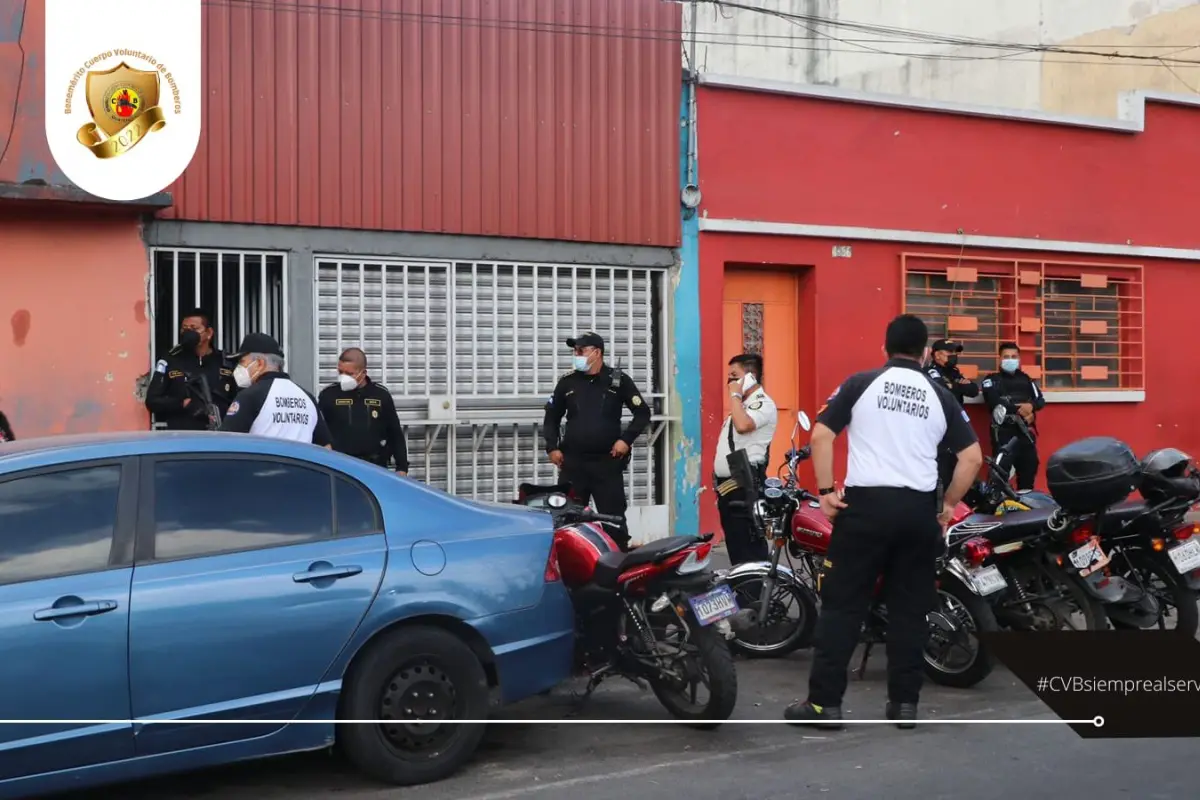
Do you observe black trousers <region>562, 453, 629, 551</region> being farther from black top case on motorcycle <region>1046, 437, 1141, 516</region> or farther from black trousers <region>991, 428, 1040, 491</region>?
black trousers <region>991, 428, 1040, 491</region>


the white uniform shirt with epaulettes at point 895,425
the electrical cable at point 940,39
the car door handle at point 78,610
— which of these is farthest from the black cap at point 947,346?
the car door handle at point 78,610

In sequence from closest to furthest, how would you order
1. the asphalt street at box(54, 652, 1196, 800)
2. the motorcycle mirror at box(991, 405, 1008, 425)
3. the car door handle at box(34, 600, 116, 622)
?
the car door handle at box(34, 600, 116, 622) < the asphalt street at box(54, 652, 1196, 800) < the motorcycle mirror at box(991, 405, 1008, 425)

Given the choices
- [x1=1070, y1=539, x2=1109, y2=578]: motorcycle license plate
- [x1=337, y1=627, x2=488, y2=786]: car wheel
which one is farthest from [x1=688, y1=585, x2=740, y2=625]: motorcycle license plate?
[x1=1070, y1=539, x2=1109, y2=578]: motorcycle license plate

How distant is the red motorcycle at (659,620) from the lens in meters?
6.60

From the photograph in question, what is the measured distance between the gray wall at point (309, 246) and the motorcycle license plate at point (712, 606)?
5.53 metres

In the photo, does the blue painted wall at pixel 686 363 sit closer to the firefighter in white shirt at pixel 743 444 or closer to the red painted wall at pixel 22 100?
the firefighter in white shirt at pixel 743 444

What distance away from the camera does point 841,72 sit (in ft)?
76.3

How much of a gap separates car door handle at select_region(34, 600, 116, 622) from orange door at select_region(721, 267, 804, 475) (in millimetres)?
8837

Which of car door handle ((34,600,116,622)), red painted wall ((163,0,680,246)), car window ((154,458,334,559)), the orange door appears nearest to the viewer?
car door handle ((34,600,116,622))

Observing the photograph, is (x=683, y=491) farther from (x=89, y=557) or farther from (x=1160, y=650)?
(x=89, y=557)

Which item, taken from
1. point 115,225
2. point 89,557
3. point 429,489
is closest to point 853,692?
point 429,489

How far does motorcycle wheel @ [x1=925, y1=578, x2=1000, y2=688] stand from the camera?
752 cm

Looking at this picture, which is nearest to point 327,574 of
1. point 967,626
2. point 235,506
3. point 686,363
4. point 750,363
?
point 235,506

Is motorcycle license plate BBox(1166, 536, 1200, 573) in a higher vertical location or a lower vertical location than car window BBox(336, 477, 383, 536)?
lower
